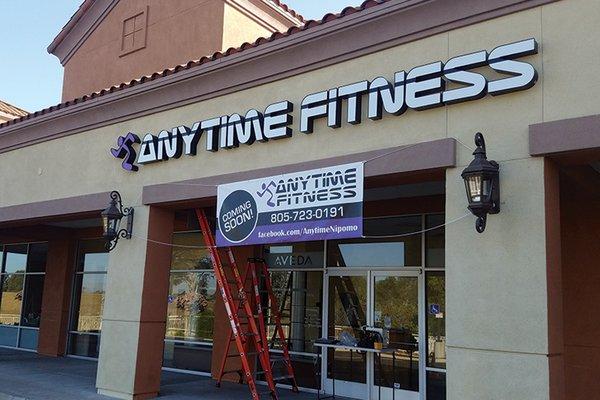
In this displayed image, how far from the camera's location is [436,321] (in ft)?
30.8

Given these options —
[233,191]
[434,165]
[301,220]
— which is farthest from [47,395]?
[434,165]

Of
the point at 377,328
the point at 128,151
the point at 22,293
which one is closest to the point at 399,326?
the point at 377,328

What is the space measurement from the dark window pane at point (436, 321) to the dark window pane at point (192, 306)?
477cm

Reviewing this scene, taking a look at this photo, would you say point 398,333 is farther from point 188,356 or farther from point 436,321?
point 188,356

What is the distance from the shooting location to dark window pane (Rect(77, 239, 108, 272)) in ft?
49.7

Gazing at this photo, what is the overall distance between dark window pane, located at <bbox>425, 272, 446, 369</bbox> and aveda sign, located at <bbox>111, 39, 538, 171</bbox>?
11.5 feet

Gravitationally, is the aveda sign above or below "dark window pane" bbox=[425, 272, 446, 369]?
above

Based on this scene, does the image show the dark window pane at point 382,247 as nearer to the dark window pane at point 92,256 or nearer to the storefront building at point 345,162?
the storefront building at point 345,162

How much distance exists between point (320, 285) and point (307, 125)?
4.11 meters

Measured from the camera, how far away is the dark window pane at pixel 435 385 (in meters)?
9.14

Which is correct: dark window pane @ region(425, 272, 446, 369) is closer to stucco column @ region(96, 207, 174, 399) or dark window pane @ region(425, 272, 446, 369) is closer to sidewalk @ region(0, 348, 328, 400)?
sidewalk @ region(0, 348, 328, 400)

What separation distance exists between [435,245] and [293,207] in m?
3.14

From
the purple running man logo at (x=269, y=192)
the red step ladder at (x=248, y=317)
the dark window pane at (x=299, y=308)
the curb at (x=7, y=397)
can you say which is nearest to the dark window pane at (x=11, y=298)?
the curb at (x=7, y=397)

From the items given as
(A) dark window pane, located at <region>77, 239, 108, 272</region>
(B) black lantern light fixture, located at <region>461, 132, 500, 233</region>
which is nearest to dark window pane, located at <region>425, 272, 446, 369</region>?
(B) black lantern light fixture, located at <region>461, 132, 500, 233</region>
